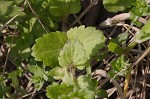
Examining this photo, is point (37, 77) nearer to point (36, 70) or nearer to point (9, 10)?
point (36, 70)

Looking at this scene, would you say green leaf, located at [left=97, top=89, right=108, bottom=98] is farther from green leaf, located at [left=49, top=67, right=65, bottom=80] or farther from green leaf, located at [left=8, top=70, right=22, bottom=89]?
green leaf, located at [left=8, top=70, right=22, bottom=89]

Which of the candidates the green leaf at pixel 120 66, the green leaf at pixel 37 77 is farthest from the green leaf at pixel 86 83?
the green leaf at pixel 37 77

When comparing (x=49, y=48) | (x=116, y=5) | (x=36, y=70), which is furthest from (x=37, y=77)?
(x=116, y=5)

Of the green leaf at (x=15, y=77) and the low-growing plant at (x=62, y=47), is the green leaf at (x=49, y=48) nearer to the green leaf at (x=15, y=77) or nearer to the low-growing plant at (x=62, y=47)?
the low-growing plant at (x=62, y=47)

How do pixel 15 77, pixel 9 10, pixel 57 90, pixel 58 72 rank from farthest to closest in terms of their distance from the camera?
pixel 15 77 < pixel 9 10 < pixel 58 72 < pixel 57 90

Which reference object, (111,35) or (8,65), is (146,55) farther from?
(8,65)

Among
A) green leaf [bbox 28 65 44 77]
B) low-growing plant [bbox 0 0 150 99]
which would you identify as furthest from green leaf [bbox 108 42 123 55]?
green leaf [bbox 28 65 44 77]
